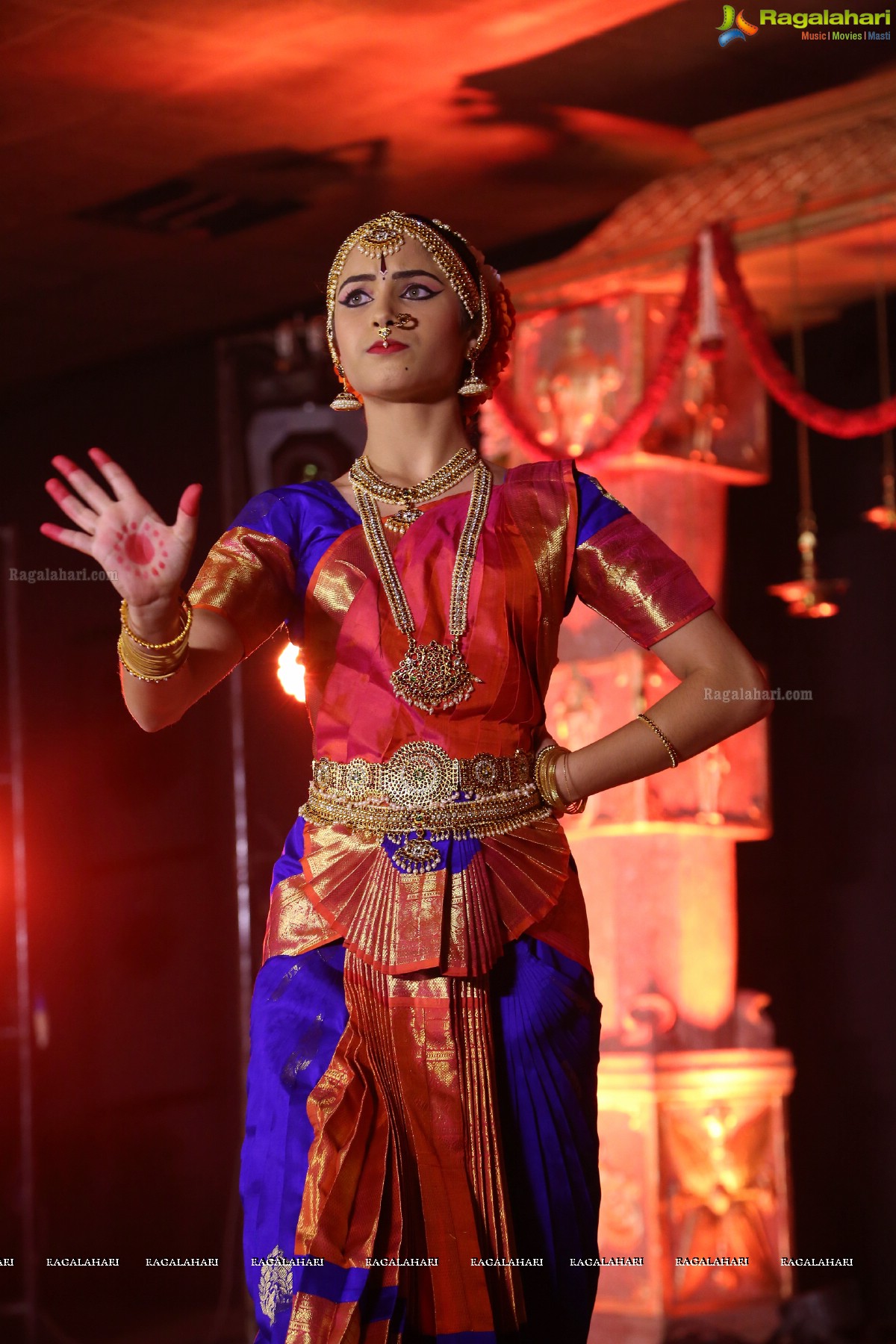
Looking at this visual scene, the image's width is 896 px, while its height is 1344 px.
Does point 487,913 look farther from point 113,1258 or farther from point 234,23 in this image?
point 113,1258

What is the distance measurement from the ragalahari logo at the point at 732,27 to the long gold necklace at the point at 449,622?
2.28 meters

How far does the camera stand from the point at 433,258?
94.9 inches

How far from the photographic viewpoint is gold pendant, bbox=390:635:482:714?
2260 millimetres

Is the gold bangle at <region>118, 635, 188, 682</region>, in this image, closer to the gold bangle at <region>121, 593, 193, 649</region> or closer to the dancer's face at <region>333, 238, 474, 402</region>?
the gold bangle at <region>121, 593, 193, 649</region>

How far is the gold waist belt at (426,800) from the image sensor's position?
2.25 metres

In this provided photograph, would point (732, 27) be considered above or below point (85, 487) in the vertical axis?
above

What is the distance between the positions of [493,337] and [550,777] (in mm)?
637

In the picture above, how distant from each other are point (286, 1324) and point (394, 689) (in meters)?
0.78

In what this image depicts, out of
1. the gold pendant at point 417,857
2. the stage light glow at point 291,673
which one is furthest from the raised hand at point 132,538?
the stage light glow at point 291,673

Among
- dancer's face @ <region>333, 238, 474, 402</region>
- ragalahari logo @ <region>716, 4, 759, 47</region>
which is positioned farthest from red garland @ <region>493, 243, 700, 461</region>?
dancer's face @ <region>333, 238, 474, 402</region>

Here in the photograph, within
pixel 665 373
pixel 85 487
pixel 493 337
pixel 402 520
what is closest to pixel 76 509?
pixel 85 487

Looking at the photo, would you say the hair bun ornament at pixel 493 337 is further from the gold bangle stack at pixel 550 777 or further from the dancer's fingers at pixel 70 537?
the dancer's fingers at pixel 70 537

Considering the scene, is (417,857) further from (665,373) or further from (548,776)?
(665,373)

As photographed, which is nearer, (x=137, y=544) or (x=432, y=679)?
(x=137, y=544)
